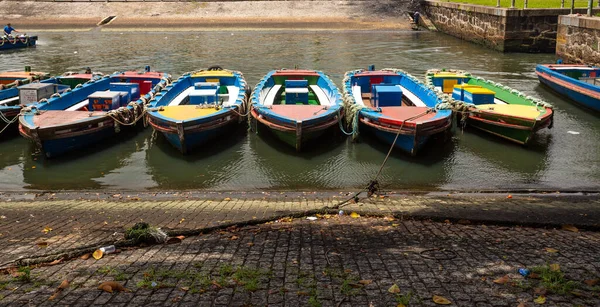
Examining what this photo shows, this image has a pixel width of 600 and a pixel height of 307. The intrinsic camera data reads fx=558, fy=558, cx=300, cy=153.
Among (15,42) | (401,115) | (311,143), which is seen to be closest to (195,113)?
(311,143)

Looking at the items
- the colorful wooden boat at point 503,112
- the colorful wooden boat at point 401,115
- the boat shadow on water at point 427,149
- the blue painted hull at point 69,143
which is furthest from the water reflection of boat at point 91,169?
the colorful wooden boat at point 503,112

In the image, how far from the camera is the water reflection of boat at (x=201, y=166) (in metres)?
14.8

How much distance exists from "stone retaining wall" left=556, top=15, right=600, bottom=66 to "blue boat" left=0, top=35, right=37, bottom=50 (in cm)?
3651

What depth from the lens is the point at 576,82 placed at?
22141 mm

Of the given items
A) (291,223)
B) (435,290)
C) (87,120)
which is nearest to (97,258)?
(291,223)

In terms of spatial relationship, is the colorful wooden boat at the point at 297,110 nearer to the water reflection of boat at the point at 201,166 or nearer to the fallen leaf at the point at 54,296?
the water reflection of boat at the point at 201,166

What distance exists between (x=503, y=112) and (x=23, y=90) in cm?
1594

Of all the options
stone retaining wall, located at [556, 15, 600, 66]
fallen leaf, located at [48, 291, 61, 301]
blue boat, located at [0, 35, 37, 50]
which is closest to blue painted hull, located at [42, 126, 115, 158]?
fallen leaf, located at [48, 291, 61, 301]

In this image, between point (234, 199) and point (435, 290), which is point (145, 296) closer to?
point (435, 290)

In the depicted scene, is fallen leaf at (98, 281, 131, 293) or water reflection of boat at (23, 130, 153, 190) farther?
water reflection of boat at (23, 130, 153, 190)

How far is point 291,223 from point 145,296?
3773mm

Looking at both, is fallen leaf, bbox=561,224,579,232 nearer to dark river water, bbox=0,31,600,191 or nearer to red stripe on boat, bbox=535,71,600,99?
dark river water, bbox=0,31,600,191

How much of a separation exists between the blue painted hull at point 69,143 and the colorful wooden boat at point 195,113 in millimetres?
1745

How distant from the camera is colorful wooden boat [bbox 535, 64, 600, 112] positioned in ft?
69.0
